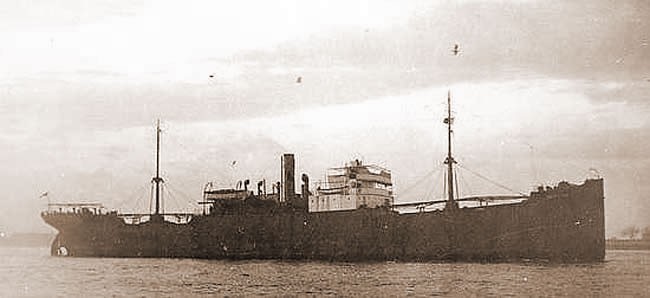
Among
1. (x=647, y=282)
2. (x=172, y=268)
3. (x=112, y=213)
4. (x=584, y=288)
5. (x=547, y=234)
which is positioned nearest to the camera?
(x=584, y=288)

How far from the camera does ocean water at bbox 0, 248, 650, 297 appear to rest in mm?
22656

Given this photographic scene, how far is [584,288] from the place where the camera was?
74.0 feet

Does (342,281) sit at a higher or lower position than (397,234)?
lower

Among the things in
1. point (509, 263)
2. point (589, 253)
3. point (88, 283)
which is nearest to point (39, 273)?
point (88, 283)

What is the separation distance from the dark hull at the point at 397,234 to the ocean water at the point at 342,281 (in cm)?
115

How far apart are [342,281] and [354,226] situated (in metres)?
10.4

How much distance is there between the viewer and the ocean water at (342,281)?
22656 mm

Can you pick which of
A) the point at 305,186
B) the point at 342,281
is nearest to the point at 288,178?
the point at 305,186

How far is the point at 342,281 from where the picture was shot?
25672 mm

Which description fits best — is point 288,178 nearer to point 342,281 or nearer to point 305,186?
point 305,186

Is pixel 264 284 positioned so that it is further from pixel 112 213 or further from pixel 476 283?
pixel 112 213

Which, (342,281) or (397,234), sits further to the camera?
(397,234)

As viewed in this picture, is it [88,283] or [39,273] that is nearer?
[88,283]

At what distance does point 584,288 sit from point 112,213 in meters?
32.3
